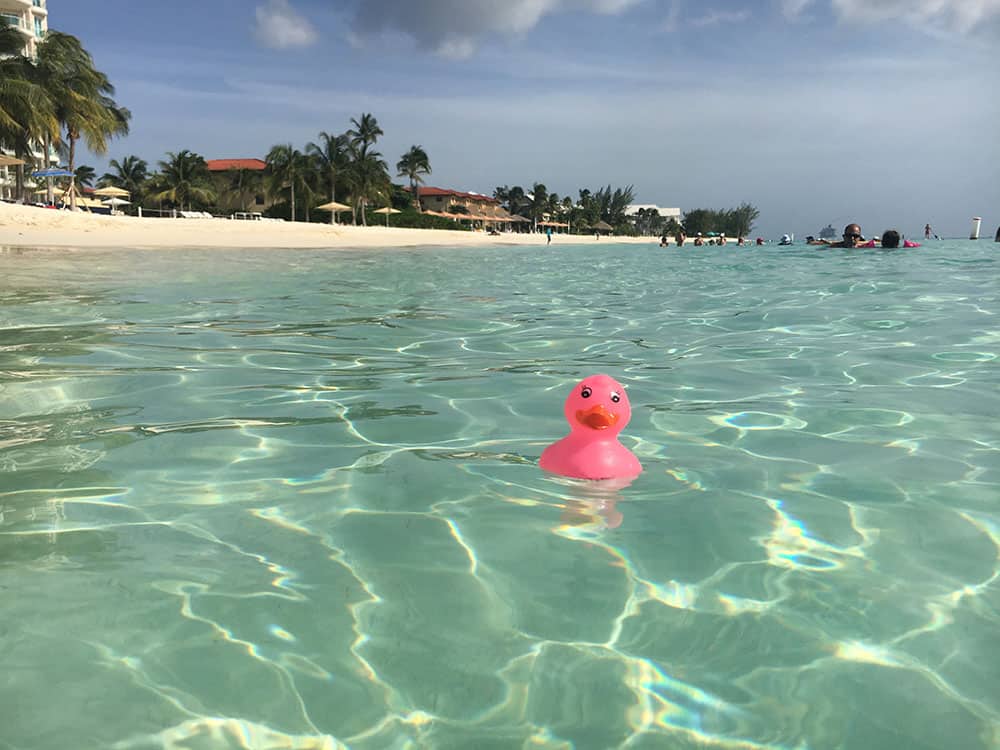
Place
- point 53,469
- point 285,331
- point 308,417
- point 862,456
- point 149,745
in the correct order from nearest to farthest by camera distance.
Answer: point 149,745, point 53,469, point 862,456, point 308,417, point 285,331

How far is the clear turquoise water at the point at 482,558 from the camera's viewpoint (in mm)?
1745

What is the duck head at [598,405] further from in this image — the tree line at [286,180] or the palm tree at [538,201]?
the palm tree at [538,201]

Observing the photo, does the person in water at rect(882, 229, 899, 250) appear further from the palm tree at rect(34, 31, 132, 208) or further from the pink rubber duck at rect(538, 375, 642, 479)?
the palm tree at rect(34, 31, 132, 208)

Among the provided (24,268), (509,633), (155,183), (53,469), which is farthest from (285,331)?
(155,183)

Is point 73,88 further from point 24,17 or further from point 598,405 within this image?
point 598,405

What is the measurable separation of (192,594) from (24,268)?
13.9m

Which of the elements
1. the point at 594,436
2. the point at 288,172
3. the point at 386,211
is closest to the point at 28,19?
the point at 288,172

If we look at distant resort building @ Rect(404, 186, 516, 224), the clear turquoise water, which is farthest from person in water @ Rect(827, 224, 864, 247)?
distant resort building @ Rect(404, 186, 516, 224)

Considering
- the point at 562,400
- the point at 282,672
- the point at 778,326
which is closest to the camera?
the point at 282,672

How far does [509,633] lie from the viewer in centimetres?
205

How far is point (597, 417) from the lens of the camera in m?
2.85

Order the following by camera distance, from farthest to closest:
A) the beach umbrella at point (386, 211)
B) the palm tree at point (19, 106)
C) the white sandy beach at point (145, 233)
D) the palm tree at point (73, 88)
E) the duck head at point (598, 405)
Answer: the beach umbrella at point (386, 211)
the palm tree at point (73, 88)
the palm tree at point (19, 106)
the white sandy beach at point (145, 233)
the duck head at point (598, 405)

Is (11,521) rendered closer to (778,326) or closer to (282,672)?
(282,672)

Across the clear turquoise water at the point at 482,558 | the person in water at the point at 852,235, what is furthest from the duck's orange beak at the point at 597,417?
the person in water at the point at 852,235
